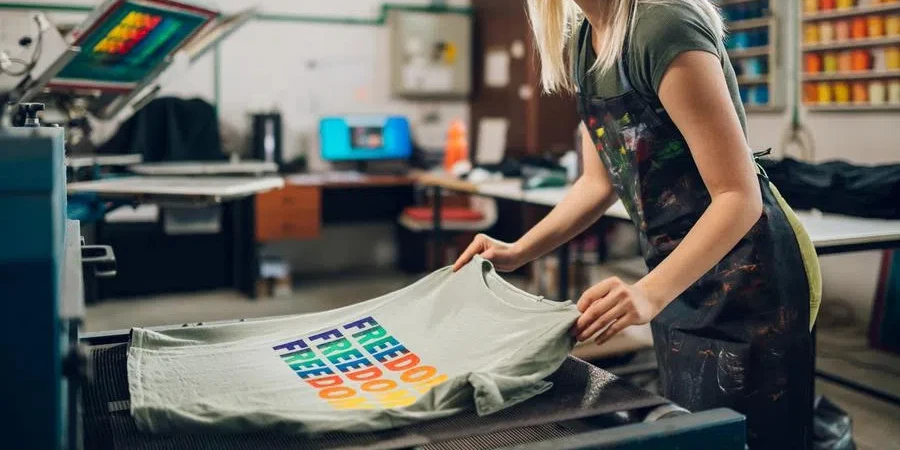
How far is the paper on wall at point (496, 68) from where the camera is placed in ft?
19.1

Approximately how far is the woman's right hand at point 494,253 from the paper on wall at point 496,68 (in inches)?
180

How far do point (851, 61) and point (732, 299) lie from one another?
335 cm

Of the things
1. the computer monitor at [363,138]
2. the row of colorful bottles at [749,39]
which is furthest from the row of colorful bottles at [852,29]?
the computer monitor at [363,138]

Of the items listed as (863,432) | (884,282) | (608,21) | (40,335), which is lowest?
(863,432)

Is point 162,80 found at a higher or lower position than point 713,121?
higher

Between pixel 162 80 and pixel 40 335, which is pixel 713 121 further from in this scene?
pixel 162 80

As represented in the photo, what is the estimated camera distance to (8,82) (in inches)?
103

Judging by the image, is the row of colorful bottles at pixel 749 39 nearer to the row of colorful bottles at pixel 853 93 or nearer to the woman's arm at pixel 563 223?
the row of colorful bottles at pixel 853 93

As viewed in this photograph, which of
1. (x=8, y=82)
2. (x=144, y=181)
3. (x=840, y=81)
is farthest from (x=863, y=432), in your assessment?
(x=8, y=82)

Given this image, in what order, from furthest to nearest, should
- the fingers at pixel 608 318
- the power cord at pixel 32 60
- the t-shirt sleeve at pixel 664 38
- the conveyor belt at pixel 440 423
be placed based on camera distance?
1. the power cord at pixel 32 60
2. the t-shirt sleeve at pixel 664 38
3. the fingers at pixel 608 318
4. the conveyor belt at pixel 440 423

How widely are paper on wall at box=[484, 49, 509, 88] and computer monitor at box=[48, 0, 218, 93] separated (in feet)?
10.0

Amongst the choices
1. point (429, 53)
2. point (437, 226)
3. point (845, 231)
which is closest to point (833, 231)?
point (845, 231)

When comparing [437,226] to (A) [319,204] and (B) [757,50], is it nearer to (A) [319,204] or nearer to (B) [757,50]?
(A) [319,204]

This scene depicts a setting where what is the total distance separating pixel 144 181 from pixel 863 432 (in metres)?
2.82
